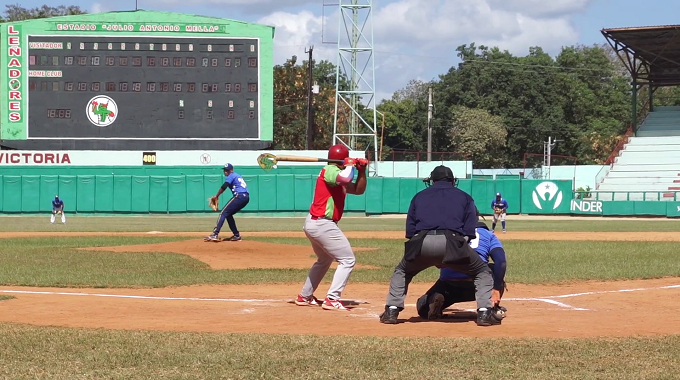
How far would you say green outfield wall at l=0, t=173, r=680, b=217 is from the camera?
155 feet

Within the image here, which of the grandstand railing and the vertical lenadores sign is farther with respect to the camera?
the grandstand railing

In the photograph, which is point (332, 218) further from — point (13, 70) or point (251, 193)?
point (251, 193)

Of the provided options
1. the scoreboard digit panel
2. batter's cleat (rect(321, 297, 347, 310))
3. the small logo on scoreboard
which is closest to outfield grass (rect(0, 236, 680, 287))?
batter's cleat (rect(321, 297, 347, 310))

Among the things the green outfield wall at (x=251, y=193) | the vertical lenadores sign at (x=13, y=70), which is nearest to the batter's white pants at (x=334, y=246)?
the vertical lenadores sign at (x=13, y=70)

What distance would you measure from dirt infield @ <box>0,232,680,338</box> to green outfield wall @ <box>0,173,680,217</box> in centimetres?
3346

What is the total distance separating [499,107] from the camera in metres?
91.4

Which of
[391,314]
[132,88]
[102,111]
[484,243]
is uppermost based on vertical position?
[132,88]

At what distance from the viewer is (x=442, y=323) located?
31.4 ft

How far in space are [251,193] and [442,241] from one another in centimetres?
3987

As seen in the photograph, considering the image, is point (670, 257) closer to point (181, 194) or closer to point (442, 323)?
point (442, 323)

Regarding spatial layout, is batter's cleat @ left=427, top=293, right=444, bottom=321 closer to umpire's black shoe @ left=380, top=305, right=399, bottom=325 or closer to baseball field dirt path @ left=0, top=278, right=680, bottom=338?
baseball field dirt path @ left=0, top=278, right=680, bottom=338

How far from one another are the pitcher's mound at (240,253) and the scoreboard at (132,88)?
962 inches

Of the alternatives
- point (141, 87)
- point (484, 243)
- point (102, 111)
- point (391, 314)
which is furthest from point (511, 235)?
point (102, 111)

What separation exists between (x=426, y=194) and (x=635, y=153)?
169 feet
